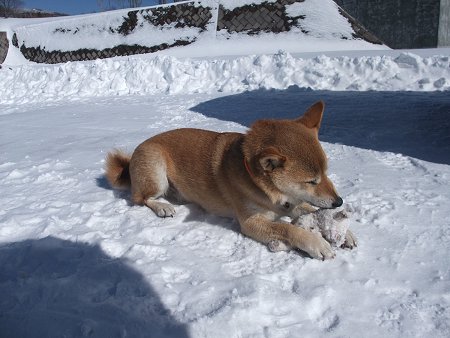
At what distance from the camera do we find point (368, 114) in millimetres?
5254

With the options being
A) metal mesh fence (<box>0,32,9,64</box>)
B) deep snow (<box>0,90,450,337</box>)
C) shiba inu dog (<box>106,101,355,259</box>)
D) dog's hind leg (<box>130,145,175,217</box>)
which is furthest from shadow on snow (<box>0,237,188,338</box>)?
metal mesh fence (<box>0,32,9,64</box>)

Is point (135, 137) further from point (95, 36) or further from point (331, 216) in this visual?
point (95, 36)

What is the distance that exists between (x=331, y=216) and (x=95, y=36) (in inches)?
489

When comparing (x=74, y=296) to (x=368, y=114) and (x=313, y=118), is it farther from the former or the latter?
(x=368, y=114)

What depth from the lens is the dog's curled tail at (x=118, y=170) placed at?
3154 mm

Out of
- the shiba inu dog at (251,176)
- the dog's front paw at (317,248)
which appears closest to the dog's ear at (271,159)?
the shiba inu dog at (251,176)

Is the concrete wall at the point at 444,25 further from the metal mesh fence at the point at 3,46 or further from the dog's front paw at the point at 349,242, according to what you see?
the metal mesh fence at the point at 3,46

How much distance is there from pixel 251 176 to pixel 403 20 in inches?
316

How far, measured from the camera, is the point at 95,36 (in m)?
12.3

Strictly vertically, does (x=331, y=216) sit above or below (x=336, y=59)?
below

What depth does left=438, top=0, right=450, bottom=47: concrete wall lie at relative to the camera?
7645 millimetres

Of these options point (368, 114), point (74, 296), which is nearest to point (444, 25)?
point (368, 114)

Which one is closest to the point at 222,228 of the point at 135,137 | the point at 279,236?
the point at 279,236

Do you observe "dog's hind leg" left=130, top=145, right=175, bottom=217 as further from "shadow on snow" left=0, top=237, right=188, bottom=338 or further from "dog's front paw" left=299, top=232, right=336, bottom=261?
"dog's front paw" left=299, top=232, right=336, bottom=261
